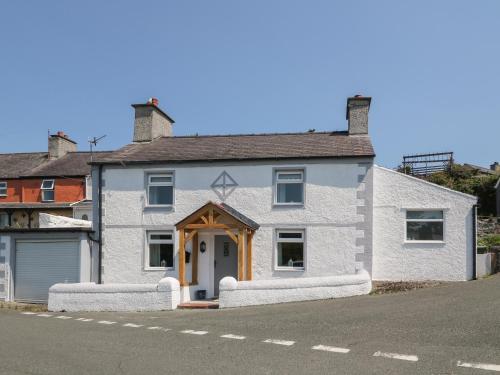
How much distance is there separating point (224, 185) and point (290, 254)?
11.2ft

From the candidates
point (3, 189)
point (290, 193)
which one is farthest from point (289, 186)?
point (3, 189)

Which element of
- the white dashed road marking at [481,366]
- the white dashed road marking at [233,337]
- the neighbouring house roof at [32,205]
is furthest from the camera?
the neighbouring house roof at [32,205]

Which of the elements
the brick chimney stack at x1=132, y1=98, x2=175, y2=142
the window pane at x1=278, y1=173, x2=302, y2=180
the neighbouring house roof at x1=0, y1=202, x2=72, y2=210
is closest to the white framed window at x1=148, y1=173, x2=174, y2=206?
the brick chimney stack at x1=132, y1=98, x2=175, y2=142

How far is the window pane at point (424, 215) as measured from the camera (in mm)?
17422

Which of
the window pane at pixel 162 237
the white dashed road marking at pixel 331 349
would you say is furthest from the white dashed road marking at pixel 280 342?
the window pane at pixel 162 237

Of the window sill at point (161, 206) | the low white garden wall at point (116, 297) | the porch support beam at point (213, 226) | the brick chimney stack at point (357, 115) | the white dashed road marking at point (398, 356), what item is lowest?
the low white garden wall at point (116, 297)

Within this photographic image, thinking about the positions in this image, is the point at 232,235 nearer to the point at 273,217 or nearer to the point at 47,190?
the point at 273,217

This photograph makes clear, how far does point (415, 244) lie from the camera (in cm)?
1730

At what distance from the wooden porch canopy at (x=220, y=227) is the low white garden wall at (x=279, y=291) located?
2588mm

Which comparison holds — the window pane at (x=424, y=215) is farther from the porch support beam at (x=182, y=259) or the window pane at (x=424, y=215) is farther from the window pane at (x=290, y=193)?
the porch support beam at (x=182, y=259)

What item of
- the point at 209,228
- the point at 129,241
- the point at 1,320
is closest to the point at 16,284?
the point at 129,241

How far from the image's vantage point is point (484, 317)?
10.3m

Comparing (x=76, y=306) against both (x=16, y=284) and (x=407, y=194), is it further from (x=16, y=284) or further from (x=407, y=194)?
(x=407, y=194)

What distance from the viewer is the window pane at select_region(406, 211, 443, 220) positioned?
57.2ft
